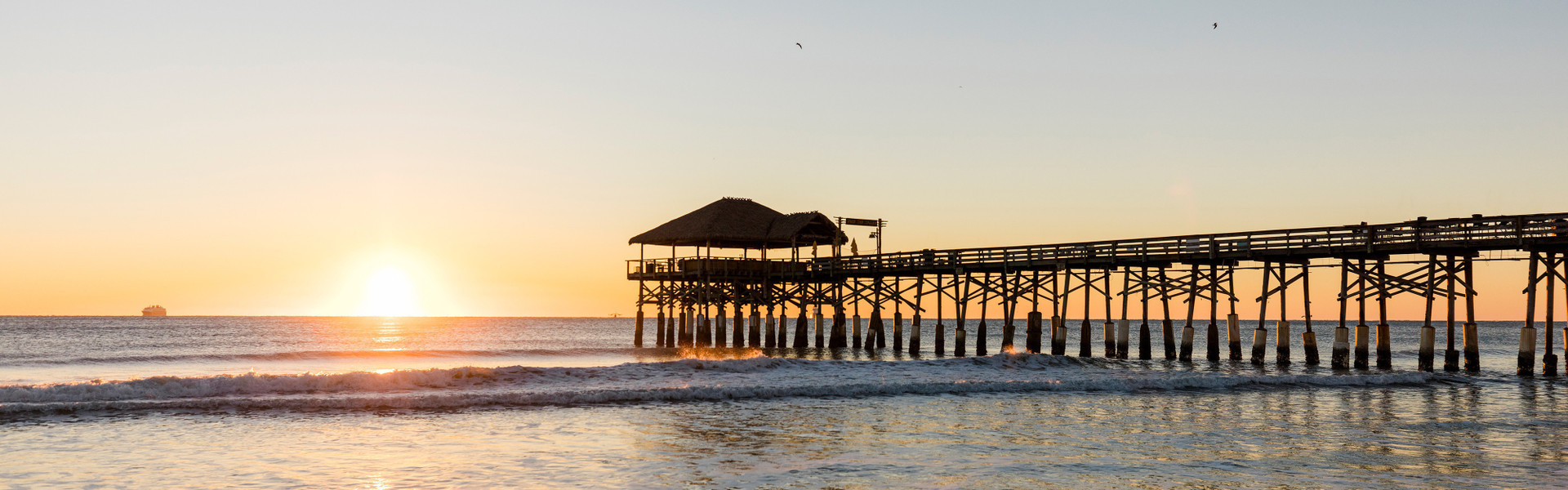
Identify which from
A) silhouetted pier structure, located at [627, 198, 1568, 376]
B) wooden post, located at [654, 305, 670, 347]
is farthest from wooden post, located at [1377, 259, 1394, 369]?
wooden post, located at [654, 305, 670, 347]

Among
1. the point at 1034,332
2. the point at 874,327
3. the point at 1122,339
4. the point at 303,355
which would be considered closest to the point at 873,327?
the point at 874,327

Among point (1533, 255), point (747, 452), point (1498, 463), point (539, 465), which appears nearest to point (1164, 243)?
point (1533, 255)

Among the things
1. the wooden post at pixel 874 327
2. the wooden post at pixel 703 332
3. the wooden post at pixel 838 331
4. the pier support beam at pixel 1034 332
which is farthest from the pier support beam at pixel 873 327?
the pier support beam at pixel 1034 332

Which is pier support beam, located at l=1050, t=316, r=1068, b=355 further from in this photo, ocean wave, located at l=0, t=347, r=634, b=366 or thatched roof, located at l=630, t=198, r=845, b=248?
ocean wave, located at l=0, t=347, r=634, b=366

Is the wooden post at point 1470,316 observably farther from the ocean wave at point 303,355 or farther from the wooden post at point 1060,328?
the ocean wave at point 303,355

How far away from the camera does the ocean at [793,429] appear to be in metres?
11.5

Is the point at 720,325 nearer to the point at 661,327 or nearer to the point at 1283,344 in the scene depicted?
the point at 661,327

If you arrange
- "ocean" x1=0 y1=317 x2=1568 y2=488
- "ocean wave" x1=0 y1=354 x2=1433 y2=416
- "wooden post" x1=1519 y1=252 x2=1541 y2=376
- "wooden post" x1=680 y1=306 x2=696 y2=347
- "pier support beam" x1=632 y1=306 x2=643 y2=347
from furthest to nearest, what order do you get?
"pier support beam" x1=632 y1=306 x2=643 y2=347 → "wooden post" x1=680 y1=306 x2=696 y2=347 → "wooden post" x1=1519 y1=252 x2=1541 y2=376 → "ocean wave" x1=0 y1=354 x2=1433 y2=416 → "ocean" x1=0 y1=317 x2=1568 y2=488

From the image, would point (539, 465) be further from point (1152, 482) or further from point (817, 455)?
point (1152, 482)

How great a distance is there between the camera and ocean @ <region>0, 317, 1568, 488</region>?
37.6ft

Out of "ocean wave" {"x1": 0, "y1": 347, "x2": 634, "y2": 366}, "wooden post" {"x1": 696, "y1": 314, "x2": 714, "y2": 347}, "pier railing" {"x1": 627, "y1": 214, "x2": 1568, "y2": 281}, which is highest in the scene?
"pier railing" {"x1": 627, "y1": 214, "x2": 1568, "y2": 281}

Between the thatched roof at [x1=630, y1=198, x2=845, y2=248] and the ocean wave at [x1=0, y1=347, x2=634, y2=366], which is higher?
the thatched roof at [x1=630, y1=198, x2=845, y2=248]

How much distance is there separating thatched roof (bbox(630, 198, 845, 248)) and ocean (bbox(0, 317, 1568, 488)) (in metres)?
17.6

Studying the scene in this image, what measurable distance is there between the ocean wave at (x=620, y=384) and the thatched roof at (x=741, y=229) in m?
16.9
